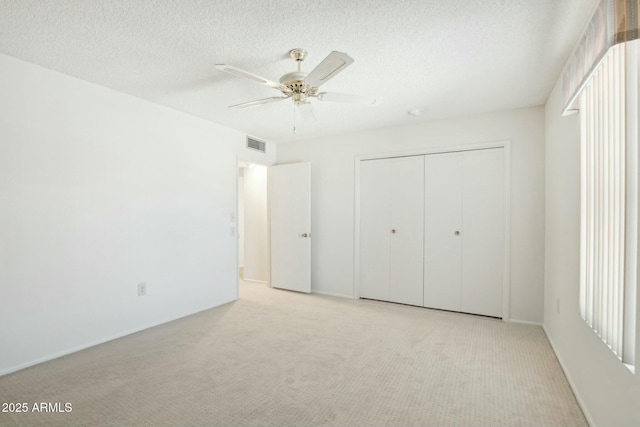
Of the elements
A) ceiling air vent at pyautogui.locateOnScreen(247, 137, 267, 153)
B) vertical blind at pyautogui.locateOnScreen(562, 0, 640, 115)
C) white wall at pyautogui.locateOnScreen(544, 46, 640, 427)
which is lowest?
white wall at pyautogui.locateOnScreen(544, 46, 640, 427)

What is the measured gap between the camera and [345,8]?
1789 millimetres

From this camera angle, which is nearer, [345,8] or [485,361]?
[345,8]

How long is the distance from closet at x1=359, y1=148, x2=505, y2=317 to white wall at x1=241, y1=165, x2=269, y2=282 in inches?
75.6

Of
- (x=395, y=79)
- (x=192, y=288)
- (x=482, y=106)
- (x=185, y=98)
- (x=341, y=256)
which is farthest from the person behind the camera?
(x=341, y=256)

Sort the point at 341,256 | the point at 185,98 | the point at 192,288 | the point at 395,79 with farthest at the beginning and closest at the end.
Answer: the point at 341,256
the point at 192,288
the point at 185,98
the point at 395,79

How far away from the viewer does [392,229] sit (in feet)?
13.9

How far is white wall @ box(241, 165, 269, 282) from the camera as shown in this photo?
5.56m

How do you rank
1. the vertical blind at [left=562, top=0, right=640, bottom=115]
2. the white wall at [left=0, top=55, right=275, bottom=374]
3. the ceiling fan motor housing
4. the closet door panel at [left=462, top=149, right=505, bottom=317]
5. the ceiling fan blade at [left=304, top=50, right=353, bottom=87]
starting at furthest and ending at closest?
1. the closet door panel at [left=462, top=149, right=505, bottom=317]
2. the white wall at [left=0, top=55, right=275, bottom=374]
3. the ceiling fan motor housing
4. the ceiling fan blade at [left=304, top=50, right=353, bottom=87]
5. the vertical blind at [left=562, top=0, right=640, bottom=115]

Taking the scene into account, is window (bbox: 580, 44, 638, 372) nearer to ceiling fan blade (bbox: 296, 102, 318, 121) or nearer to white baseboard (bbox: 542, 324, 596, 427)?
white baseboard (bbox: 542, 324, 596, 427)

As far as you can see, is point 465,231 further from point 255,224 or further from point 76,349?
point 76,349

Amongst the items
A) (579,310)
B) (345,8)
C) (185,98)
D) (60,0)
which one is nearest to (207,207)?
(185,98)

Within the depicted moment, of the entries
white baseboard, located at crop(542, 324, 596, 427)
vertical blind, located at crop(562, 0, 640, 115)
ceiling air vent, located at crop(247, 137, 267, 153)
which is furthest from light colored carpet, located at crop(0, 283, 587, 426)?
ceiling air vent, located at crop(247, 137, 267, 153)

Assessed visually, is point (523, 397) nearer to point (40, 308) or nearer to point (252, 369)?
point (252, 369)

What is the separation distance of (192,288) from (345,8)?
132 inches
